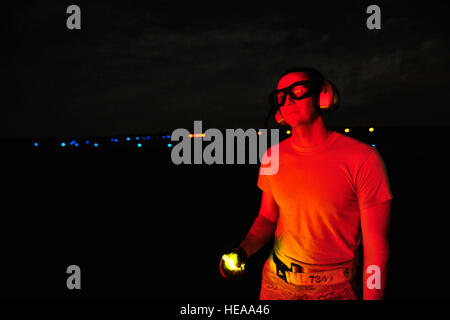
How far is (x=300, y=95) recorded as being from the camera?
1.86m

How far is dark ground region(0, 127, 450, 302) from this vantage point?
17.1 feet

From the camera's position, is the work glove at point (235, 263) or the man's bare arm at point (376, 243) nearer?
the man's bare arm at point (376, 243)

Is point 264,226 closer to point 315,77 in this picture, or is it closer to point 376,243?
point 376,243

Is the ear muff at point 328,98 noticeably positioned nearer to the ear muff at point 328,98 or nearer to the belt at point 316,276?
the ear muff at point 328,98

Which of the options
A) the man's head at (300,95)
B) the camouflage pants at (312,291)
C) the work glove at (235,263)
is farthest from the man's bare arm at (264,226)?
the man's head at (300,95)

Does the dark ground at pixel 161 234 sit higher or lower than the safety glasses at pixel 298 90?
lower

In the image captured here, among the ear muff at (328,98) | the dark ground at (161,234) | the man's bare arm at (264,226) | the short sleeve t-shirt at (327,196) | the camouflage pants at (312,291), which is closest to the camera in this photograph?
the short sleeve t-shirt at (327,196)

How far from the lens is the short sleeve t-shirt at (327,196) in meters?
1.68

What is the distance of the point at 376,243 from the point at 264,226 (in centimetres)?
82

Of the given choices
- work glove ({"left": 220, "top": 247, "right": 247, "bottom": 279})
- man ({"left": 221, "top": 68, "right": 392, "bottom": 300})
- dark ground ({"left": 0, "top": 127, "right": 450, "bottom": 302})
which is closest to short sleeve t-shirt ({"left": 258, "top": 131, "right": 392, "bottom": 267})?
man ({"left": 221, "top": 68, "right": 392, "bottom": 300})

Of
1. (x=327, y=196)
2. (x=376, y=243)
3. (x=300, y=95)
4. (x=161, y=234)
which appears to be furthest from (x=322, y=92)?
(x=161, y=234)

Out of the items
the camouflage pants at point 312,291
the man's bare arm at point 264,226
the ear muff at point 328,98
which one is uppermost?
the ear muff at point 328,98

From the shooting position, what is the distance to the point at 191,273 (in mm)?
5727
